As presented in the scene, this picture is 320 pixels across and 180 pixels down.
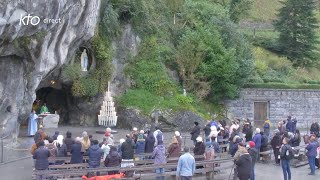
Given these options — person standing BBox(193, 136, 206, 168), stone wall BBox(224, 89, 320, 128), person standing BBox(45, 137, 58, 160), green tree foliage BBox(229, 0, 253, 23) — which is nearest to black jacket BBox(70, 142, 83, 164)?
person standing BBox(45, 137, 58, 160)

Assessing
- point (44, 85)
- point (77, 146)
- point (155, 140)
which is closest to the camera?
point (77, 146)

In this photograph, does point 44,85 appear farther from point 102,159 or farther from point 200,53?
point 102,159

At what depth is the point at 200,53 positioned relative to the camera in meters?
35.7

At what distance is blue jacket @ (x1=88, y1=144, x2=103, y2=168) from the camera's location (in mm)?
17109

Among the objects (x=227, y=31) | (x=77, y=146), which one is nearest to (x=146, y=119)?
(x=227, y=31)

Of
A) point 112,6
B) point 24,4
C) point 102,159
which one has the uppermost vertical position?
point 112,6

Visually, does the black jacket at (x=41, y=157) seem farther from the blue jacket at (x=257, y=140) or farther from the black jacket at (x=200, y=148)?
the blue jacket at (x=257, y=140)

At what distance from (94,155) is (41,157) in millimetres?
1646

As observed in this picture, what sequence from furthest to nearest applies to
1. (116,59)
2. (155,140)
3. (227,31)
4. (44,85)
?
(227,31) < (116,59) < (44,85) < (155,140)

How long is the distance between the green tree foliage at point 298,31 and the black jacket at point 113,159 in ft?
96.7

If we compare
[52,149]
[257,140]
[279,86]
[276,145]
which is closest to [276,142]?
[276,145]

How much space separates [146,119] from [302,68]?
1662 cm

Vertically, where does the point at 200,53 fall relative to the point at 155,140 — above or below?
above

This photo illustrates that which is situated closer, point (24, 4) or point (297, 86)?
point (24, 4)
